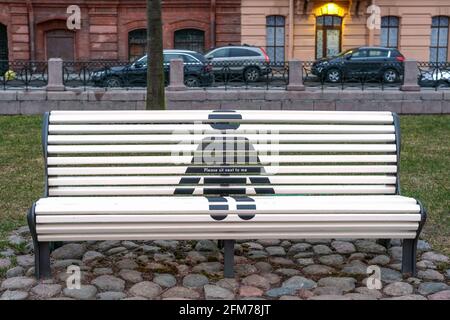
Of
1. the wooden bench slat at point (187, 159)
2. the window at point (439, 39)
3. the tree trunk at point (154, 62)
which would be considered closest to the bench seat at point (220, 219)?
the wooden bench slat at point (187, 159)

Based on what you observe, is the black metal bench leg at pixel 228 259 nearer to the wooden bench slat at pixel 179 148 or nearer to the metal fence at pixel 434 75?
the wooden bench slat at pixel 179 148

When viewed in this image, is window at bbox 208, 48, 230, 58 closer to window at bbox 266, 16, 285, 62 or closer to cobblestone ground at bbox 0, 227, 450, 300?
window at bbox 266, 16, 285, 62

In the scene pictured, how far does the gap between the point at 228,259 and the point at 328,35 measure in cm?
2591

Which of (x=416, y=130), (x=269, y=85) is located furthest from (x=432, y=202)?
(x=269, y=85)

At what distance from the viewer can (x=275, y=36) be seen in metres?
29.3

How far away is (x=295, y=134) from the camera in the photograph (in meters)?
5.21

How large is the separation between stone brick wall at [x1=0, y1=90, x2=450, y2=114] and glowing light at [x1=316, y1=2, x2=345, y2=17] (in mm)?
12800

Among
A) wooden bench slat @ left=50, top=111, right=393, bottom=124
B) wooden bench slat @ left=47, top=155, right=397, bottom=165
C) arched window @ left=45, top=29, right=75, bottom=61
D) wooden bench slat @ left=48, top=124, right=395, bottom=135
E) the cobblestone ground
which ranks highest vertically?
arched window @ left=45, top=29, right=75, bottom=61

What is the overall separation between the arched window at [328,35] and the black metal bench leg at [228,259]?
1009 inches

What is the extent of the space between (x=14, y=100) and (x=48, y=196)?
39.3 ft

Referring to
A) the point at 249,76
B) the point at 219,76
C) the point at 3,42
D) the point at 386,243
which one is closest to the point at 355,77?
the point at 249,76

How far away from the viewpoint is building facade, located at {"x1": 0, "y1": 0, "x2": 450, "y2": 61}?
2822 centimetres

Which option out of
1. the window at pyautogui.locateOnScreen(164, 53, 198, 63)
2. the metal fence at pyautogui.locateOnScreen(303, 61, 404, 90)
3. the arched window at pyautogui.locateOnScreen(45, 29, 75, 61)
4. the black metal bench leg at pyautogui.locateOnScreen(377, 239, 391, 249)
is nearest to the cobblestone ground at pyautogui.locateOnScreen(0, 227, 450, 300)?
the black metal bench leg at pyautogui.locateOnScreen(377, 239, 391, 249)

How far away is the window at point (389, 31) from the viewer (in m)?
29.5
